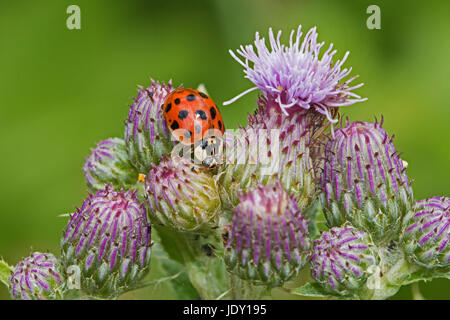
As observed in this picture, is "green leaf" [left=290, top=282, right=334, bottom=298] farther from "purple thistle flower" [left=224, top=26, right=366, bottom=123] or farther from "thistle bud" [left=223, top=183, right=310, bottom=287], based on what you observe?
"purple thistle flower" [left=224, top=26, right=366, bottom=123]

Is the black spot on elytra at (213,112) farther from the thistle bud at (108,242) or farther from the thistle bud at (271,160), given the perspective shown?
the thistle bud at (108,242)

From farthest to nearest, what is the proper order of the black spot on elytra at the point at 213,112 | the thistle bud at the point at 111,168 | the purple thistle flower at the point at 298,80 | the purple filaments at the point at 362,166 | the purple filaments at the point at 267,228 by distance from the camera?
the thistle bud at the point at 111,168
the black spot on elytra at the point at 213,112
the purple thistle flower at the point at 298,80
the purple filaments at the point at 362,166
the purple filaments at the point at 267,228

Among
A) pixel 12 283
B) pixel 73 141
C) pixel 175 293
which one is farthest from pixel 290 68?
pixel 73 141

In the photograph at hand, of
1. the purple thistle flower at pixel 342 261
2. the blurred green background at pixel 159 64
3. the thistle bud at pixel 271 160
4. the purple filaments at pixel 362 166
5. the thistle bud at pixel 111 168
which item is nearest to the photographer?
the purple thistle flower at pixel 342 261

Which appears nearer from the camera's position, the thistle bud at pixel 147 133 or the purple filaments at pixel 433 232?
the purple filaments at pixel 433 232

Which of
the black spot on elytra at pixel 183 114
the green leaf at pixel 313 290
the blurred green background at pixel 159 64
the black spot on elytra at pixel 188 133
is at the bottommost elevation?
the green leaf at pixel 313 290

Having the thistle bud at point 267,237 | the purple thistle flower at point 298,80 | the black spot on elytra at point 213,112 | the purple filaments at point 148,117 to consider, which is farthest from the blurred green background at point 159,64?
the thistle bud at point 267,237

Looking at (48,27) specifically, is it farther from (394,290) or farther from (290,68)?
(394,290)
